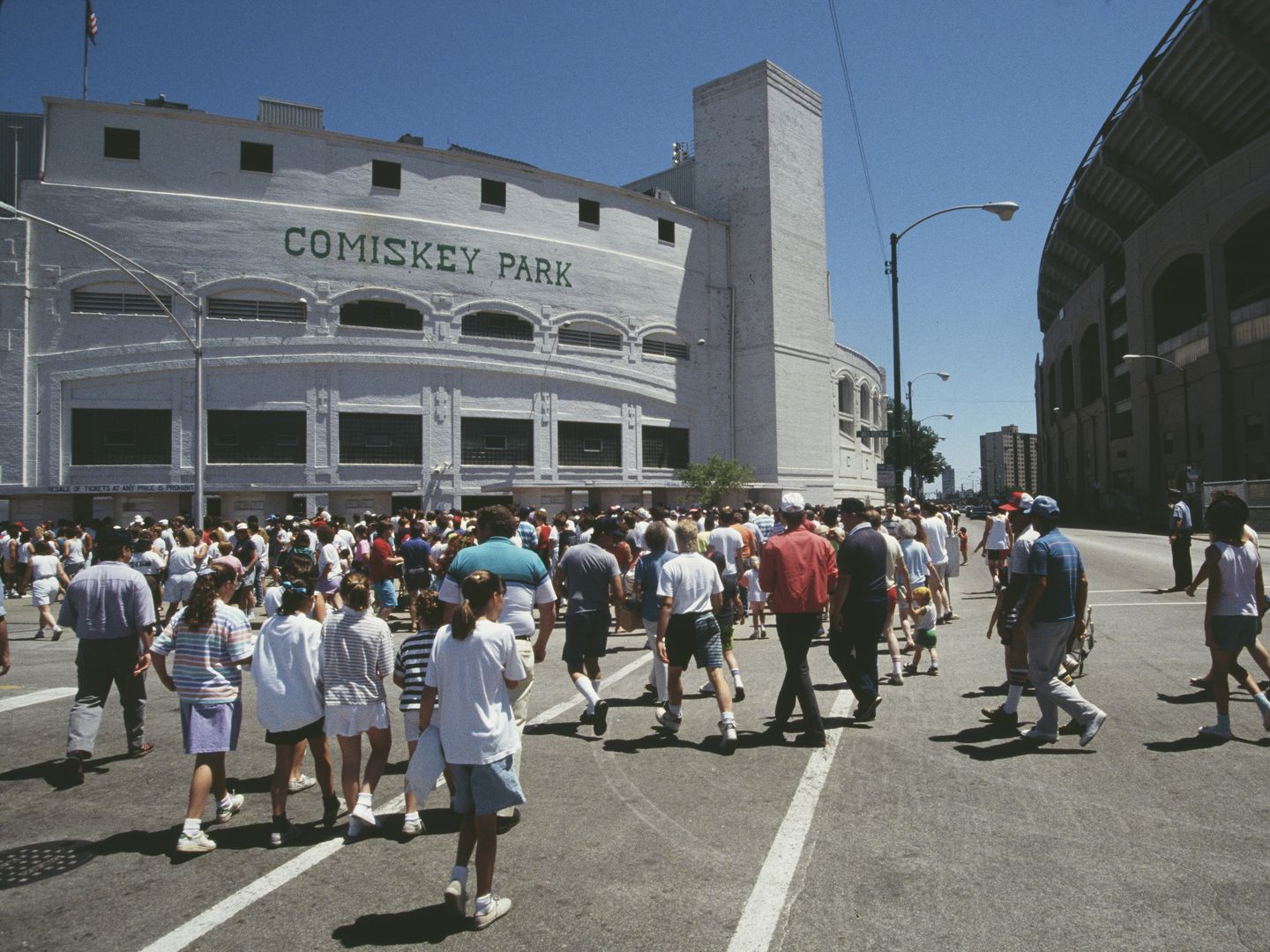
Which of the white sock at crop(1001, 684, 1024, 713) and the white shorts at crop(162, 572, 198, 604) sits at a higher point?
the white shorts at crop(162, 572, 198, 604)

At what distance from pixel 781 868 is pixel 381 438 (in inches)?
1249

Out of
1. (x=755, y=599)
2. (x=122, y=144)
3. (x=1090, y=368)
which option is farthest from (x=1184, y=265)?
(x=122, y=144)

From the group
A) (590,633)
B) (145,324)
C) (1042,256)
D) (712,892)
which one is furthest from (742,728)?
(1042,256)

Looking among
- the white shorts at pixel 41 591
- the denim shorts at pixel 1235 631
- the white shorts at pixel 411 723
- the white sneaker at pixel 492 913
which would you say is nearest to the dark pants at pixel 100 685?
the white shorts at pixel 411 723

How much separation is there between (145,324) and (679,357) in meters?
24.2

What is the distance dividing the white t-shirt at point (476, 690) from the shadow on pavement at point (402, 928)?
772 mm

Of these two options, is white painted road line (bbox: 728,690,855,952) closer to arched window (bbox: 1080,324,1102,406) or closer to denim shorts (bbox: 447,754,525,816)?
denim shorts (bbox: 447,754,525,816)

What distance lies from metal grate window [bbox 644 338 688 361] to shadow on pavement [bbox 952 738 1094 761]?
3577 cm

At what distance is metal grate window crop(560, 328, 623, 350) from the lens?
127 feet

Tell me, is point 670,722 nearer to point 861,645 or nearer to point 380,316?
point 861,645

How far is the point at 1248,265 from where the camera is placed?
4088cm

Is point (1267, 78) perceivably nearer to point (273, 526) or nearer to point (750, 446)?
point (750, 446)

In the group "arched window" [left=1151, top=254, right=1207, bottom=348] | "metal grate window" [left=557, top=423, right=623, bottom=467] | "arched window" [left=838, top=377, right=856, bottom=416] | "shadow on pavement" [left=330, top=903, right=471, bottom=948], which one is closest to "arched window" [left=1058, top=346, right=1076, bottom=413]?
"arched window" [left=1151, top=254, right=1207, bottom=348]

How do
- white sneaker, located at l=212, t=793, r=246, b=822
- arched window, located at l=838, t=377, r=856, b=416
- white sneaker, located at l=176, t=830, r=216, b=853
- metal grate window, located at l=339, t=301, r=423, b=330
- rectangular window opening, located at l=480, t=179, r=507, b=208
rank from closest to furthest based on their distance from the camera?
white sneaker, located at l=176, t=830, r=216, b=853, white sneaker, located at l=212, t=793, r=246, b=822, metal grate window, located at l=339, t=301, r=423, b=330, rectangular window opening, located at l=480, t=179, r=507, b=208, arched window, located at l=838, t=377, r=856, b=416
